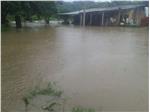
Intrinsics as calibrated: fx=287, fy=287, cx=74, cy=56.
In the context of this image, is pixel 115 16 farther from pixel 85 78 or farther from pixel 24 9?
pixel 85 78

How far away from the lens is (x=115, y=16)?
81.3ft

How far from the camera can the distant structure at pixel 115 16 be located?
74.1ft

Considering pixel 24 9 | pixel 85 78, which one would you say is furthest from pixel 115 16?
pixel 85 78

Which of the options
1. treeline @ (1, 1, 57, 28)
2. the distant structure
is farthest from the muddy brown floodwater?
the distant structure

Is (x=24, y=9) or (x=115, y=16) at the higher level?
(x=24, y=9)

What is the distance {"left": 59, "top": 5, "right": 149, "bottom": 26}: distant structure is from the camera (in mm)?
22573

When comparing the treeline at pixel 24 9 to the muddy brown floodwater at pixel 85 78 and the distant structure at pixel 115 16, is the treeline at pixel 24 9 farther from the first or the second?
the muddy brown floodwater at pixel 85 78

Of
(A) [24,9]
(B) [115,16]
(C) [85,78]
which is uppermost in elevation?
(A) [24,9]

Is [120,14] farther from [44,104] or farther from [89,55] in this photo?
[44,104]

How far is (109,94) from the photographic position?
3725mm

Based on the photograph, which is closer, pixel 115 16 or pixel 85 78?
pixel 85 78

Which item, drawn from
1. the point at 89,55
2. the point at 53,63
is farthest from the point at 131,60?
the point at 53,63

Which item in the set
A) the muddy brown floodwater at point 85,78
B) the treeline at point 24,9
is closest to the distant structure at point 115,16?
the treeline at point 24,9

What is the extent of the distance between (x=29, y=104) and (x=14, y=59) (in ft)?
13.6
